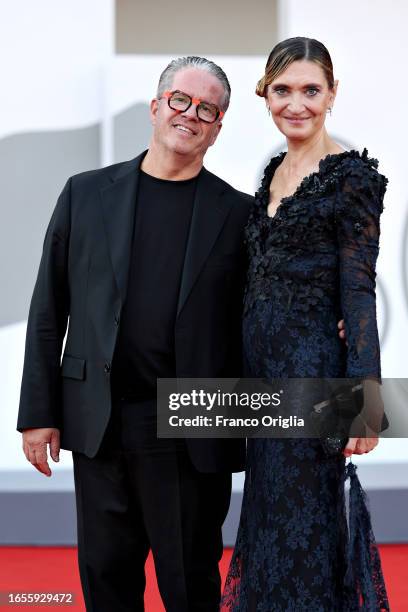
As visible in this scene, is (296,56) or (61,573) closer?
(296,56)

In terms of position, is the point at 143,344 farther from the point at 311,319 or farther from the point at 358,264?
the point at 358,264

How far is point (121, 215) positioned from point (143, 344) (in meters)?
0.33

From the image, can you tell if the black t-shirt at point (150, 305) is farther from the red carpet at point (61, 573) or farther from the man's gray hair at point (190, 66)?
the red carpet at point (61, 573)

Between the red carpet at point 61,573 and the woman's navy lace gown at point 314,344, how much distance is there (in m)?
1.18

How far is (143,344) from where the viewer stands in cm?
207

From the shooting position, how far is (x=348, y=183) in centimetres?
187

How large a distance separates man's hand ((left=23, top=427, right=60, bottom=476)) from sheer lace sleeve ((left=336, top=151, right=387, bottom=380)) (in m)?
0.78

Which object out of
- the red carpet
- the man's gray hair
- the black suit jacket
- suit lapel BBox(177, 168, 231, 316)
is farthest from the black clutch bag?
the red carpet

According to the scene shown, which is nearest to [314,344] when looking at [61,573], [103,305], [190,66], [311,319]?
[311,319]

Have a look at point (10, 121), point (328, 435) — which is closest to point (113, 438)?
point (328, 435)

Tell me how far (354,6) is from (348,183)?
7.56 feet

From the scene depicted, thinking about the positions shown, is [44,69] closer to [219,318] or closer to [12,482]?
[12,482]

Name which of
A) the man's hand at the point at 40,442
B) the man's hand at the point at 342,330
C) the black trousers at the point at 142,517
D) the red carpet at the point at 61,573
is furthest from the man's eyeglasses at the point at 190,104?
the red carpet at the point at 61,573

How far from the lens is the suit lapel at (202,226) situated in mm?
2088
